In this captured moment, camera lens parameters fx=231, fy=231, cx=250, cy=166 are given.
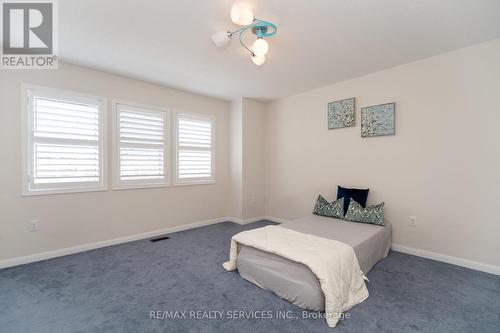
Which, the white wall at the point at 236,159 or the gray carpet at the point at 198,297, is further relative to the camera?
the white wall at the point at 236,159

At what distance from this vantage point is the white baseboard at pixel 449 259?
2.56m

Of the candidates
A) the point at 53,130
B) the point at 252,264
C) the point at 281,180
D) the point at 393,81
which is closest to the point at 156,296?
the point at 252,264

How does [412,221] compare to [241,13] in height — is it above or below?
below

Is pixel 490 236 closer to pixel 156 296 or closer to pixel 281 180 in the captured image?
pixel 281 180

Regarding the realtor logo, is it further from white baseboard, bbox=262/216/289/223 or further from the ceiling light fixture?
white baseboard, bbox=262/216/289/223

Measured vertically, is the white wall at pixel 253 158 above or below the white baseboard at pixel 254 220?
above

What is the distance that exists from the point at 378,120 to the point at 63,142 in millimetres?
4395

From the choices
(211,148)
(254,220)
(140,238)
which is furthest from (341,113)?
(140,238)

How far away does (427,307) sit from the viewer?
77.1 inches

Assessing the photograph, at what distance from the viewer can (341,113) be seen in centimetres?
380

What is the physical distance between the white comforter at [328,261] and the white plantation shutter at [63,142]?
2.41m

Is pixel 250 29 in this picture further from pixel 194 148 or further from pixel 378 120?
pixel 194 148

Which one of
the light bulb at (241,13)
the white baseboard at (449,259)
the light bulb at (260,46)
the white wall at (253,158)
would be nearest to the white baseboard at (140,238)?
the white baseboard at (449,259)

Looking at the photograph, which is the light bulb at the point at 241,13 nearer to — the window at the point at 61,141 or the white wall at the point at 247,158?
the window at the point at 61,141
